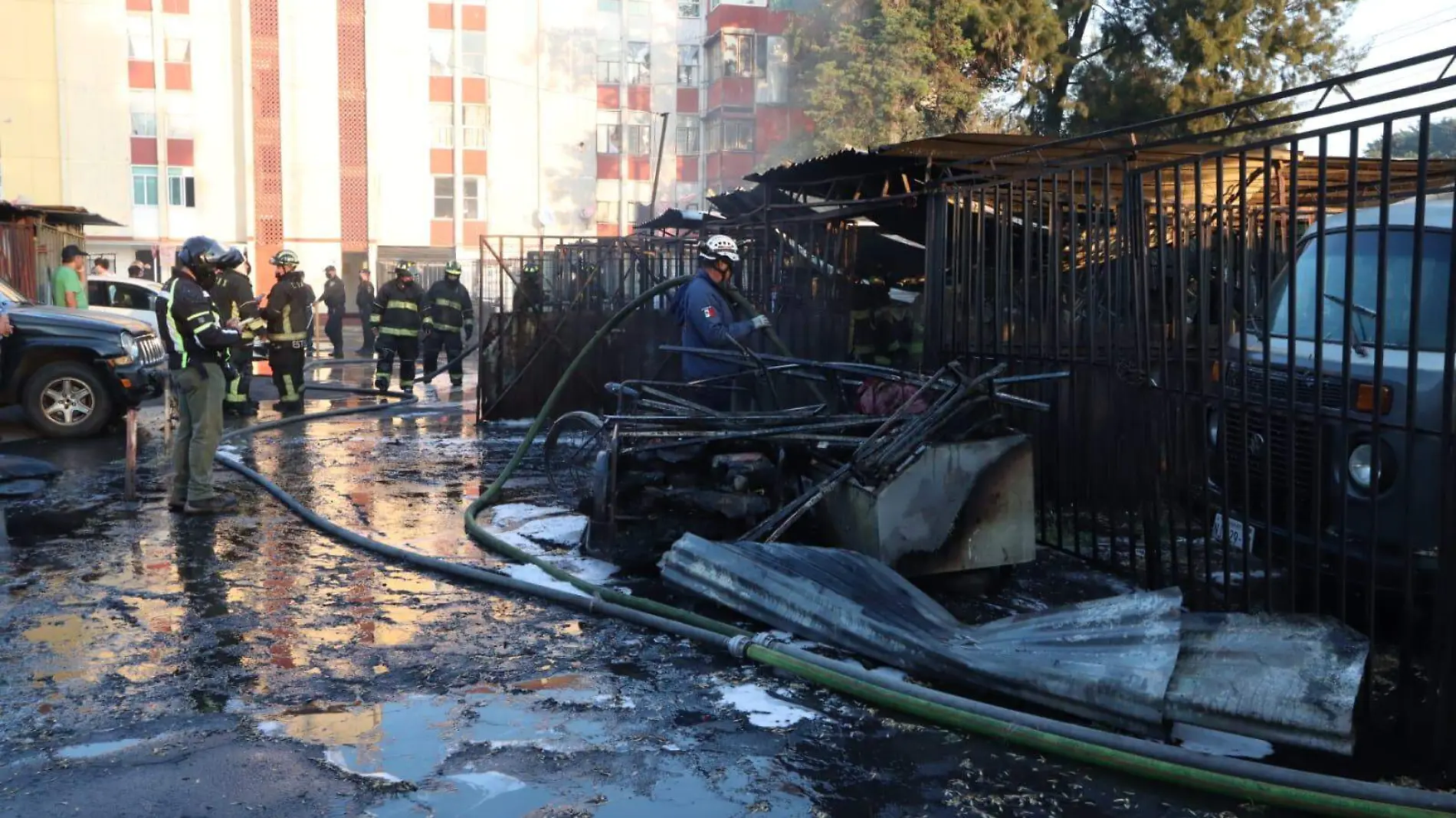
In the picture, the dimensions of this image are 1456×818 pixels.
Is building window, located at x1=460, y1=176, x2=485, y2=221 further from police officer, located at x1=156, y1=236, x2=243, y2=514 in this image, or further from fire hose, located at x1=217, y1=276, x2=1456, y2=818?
fire hose, located at x1=217, y1=276, x2=1456, y2=818

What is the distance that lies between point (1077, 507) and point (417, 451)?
673 centimetres

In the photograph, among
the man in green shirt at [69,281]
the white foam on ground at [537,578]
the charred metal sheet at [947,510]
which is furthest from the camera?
the man in green shirt at [69,281]

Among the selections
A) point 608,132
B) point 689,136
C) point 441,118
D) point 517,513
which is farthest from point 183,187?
point 517,513

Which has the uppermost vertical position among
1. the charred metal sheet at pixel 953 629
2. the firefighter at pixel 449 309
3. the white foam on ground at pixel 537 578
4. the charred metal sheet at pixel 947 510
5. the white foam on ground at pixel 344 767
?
the firefighter at pixel 449 309

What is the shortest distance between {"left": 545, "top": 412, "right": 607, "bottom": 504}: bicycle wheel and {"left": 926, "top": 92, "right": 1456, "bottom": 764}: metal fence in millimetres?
2299

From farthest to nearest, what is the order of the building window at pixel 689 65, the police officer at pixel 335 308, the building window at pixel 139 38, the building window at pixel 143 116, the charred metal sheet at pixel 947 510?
the building window at pixel 689 65
the building window at pixel 143 116
the building window at pixel 139 38
the police officer at pixel 335 308
the charred metal sheet at pixel 947 510

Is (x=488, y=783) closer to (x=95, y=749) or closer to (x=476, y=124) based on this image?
(x=95, y=749)

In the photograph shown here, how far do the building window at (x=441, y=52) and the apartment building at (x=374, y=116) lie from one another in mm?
58

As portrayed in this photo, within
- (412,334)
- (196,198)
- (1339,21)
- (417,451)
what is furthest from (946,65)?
(196,198)

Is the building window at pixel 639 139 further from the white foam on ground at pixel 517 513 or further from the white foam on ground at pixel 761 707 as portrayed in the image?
the white foam on ground at pixel 761 707

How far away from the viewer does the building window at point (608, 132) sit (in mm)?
46719

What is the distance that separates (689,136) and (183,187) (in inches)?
711

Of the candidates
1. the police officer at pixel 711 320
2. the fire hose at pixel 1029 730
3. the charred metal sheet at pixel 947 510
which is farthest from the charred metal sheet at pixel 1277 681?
the police officer at pixel 711 320

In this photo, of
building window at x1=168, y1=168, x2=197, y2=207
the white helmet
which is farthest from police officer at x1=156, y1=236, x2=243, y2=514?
building window at x1=168, y1=168, x2=197, y2=207
